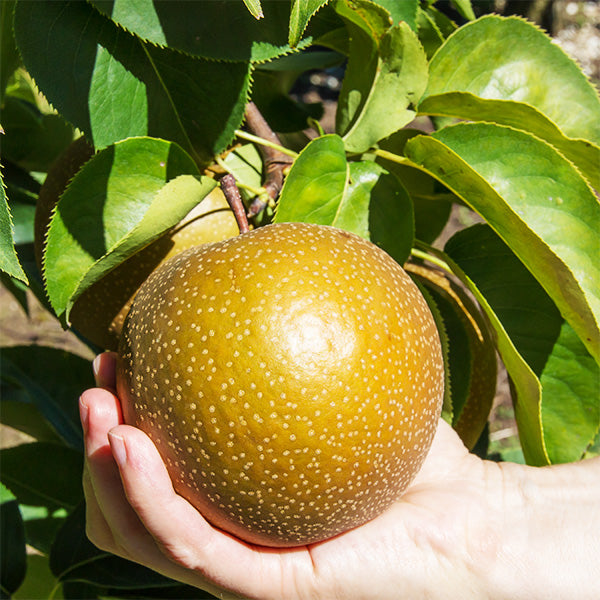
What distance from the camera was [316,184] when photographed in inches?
37.6

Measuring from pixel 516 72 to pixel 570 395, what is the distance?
50 cm

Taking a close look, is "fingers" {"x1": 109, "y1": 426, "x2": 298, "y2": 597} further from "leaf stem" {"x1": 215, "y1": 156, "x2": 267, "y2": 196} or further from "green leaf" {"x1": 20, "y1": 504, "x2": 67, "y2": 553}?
"green leaf" {"x1": 20, "y1": 504, "x2": 67, "y2": 553}

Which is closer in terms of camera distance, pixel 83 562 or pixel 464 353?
pixel 464 353

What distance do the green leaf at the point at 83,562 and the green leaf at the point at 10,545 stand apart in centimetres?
6

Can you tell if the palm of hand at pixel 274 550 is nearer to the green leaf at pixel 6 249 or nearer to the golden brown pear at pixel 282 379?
the golden brown pear at pixel 282 379

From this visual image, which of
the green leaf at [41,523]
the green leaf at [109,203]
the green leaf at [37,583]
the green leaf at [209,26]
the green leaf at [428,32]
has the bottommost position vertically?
the green leaf at [37,583]

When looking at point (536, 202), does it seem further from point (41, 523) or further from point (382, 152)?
point (41, 523)

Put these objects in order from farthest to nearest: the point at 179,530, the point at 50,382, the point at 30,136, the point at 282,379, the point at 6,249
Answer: the point at 50,382
the point at 30,136
the point at 179,530
the point at 282,379
the point at 6,249

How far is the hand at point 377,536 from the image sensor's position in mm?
878

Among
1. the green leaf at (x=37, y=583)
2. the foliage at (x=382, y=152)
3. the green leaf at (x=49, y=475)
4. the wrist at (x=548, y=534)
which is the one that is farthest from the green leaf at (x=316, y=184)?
the green leaf at (x=37, y=583)

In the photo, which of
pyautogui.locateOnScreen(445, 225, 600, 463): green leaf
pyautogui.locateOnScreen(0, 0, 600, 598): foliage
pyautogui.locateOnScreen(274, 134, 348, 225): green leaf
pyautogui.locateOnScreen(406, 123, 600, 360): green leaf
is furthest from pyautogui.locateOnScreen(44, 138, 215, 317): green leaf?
pyautogui.locateOnScreen(445, 225, 600, 463): green leaf

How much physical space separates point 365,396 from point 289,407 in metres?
0.09

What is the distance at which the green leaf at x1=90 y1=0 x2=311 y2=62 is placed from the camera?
875 mm

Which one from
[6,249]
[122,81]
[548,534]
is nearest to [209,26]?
[122,81]
